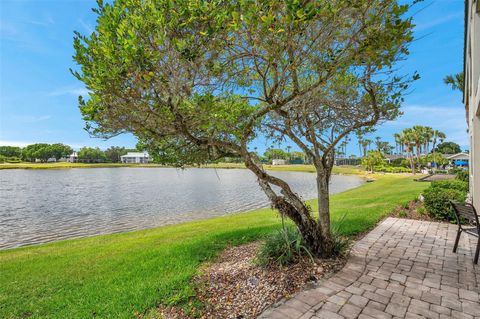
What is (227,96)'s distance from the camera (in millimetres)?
4043

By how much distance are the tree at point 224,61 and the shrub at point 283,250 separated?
0.21m

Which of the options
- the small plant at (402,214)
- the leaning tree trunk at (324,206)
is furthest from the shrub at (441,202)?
the leaning tree trunk at (324,206)

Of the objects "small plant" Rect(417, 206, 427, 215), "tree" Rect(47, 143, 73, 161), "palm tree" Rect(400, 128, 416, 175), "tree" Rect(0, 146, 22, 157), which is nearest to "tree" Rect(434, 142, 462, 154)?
"palm tree" Rect(400, 128, 416, 175)

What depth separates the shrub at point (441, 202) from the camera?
7.54m

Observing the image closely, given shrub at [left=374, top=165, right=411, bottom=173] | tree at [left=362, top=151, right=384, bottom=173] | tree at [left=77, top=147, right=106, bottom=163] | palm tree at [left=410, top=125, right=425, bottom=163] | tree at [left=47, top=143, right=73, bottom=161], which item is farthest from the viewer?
tree at [left=77, top=147, right=106, bottom=163]

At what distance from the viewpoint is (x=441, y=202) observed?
775 centimetres

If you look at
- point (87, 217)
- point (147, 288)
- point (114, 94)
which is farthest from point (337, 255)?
point (87, 217)

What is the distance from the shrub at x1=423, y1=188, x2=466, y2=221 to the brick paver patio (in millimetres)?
2182

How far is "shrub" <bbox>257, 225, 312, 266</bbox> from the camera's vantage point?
14.1 ft

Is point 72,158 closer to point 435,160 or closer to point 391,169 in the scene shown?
point 391,169

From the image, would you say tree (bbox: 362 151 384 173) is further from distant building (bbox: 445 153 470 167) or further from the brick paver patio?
the brick paver patio

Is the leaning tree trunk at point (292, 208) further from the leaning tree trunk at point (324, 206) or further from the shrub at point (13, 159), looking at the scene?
the shrub at point (13, 159)

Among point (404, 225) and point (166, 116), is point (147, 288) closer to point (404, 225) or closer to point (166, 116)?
point (166, 116)

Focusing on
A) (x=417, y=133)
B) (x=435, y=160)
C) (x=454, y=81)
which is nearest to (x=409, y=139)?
(x=417, y=133)
